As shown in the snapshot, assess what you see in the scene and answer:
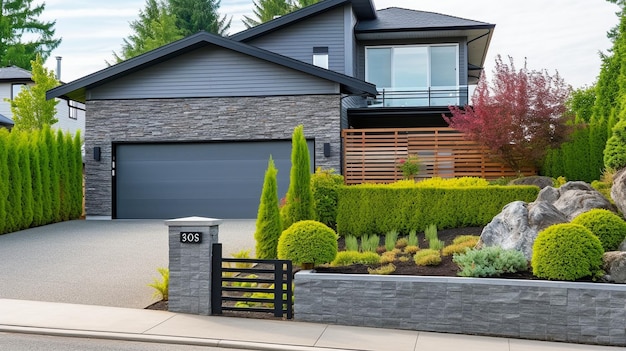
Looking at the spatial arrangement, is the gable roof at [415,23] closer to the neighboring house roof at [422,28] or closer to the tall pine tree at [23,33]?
the neighboring house roof at [422,28]

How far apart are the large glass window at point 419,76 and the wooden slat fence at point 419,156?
170 inches

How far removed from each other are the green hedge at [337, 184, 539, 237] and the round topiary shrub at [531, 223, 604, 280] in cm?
478

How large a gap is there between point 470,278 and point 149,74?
13.7 metres

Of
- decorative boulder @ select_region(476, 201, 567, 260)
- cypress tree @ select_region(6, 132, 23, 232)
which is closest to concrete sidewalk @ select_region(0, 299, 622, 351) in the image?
decorative boulder @ select_region(476, 201, 567, 260)

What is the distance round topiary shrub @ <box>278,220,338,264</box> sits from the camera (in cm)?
910

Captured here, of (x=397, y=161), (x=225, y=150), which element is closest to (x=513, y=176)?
(x=397, y=161)

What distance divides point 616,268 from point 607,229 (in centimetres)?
141

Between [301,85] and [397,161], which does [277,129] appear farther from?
[397,161]

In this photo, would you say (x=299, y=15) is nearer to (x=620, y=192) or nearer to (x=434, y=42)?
(x=434, y=42)

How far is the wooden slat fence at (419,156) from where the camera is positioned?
18578 millimetres

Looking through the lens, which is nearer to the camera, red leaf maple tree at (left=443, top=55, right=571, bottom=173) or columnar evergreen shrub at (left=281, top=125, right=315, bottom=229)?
columnar evergreen shrub at (left=281, top=125, right=315, bottom=229)

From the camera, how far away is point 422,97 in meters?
22.8

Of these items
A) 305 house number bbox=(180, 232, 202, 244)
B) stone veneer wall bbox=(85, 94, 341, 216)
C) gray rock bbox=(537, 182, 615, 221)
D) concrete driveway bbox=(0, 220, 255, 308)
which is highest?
stone veneer wall bbox=(85, 94, 341, 216)

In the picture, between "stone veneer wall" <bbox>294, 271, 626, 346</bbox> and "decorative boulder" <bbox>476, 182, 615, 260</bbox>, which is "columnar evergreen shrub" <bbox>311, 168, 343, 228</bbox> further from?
"stone veneer wall" <bbox>294, 271, 626, 346</bbox>
